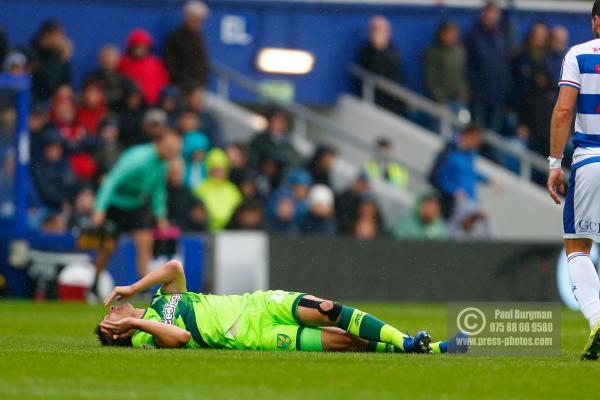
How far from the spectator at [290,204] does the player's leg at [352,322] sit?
10.4 metres

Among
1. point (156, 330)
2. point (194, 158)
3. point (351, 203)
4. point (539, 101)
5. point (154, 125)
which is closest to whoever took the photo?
point (156, 330)

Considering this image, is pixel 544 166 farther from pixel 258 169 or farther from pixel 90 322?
pixel 90 322

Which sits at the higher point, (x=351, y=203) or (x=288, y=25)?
(x=288, y=25)

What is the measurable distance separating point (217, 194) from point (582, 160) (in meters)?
10.6

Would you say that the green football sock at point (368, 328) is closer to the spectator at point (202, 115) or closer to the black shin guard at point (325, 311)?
the black shin guard at point (325, 311)

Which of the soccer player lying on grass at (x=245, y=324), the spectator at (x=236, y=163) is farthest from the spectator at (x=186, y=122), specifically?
the soccer player lying on grass at (x=245, y=324)

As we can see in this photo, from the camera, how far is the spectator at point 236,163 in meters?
20.1

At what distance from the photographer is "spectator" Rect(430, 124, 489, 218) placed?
2100cm

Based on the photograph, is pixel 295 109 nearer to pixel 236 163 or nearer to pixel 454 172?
pixel 236 163

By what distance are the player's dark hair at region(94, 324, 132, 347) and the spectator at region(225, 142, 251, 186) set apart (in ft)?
32.5

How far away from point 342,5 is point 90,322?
12.0m

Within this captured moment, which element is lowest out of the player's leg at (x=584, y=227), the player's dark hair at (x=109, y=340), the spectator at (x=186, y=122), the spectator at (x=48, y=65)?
the player's dark hair at (x=109, y=340)

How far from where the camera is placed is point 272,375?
321 inches

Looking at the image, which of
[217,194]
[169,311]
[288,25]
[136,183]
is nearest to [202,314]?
[169,311]
